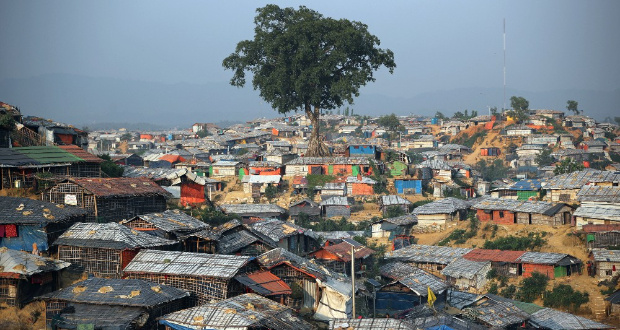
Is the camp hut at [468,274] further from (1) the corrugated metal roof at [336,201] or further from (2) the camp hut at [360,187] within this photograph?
(2) the camp hut at [360,187]

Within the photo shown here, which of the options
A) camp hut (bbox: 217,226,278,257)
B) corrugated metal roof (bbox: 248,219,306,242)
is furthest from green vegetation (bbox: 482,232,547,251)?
camp hut (bbox: 217,226,278,257)

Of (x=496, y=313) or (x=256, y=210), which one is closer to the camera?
(x=496, y=313)

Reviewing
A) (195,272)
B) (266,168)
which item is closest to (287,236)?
(195,272)

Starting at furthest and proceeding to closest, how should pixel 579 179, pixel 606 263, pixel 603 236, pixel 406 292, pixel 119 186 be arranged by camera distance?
pixel 579 179 < pixel 603 236 < pixel 606 263 < pixel 119 186 < pixel 406 292

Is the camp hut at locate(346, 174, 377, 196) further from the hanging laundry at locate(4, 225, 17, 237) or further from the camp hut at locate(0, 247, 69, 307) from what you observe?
the camp hut at locate(0, 247, 69, 307)

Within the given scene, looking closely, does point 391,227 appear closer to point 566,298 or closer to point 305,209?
point 305,209
